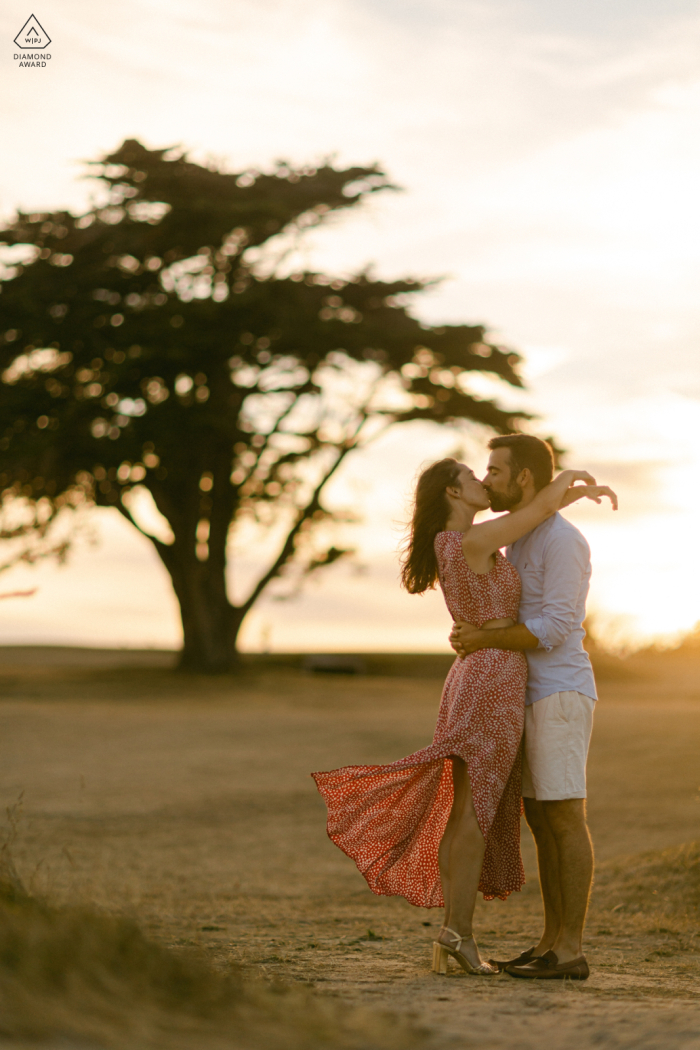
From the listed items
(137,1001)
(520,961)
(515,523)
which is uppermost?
(515,523)

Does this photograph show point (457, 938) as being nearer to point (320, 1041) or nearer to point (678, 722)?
point (320, 1041)

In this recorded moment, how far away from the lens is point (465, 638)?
4.56 metres

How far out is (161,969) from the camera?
342cm

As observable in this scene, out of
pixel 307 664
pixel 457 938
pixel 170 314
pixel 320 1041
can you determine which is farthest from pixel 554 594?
pixel 307 664

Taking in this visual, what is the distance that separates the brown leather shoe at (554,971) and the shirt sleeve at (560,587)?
4.06ft

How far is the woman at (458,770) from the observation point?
4441mm

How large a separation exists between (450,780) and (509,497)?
123cm

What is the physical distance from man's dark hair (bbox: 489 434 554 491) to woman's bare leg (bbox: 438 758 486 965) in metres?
1.21

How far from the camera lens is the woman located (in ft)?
14.6

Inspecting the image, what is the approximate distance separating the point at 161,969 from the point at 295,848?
18.6 feet

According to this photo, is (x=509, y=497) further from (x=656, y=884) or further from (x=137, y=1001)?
(x=656, y=884)

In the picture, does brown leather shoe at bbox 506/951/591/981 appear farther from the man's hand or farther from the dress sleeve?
the dress sleeve

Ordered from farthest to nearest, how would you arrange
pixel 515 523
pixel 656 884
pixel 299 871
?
pixel 299 871 < pixel 656 884 < pixel 515 523

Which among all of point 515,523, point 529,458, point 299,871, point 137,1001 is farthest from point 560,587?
point 299,871
